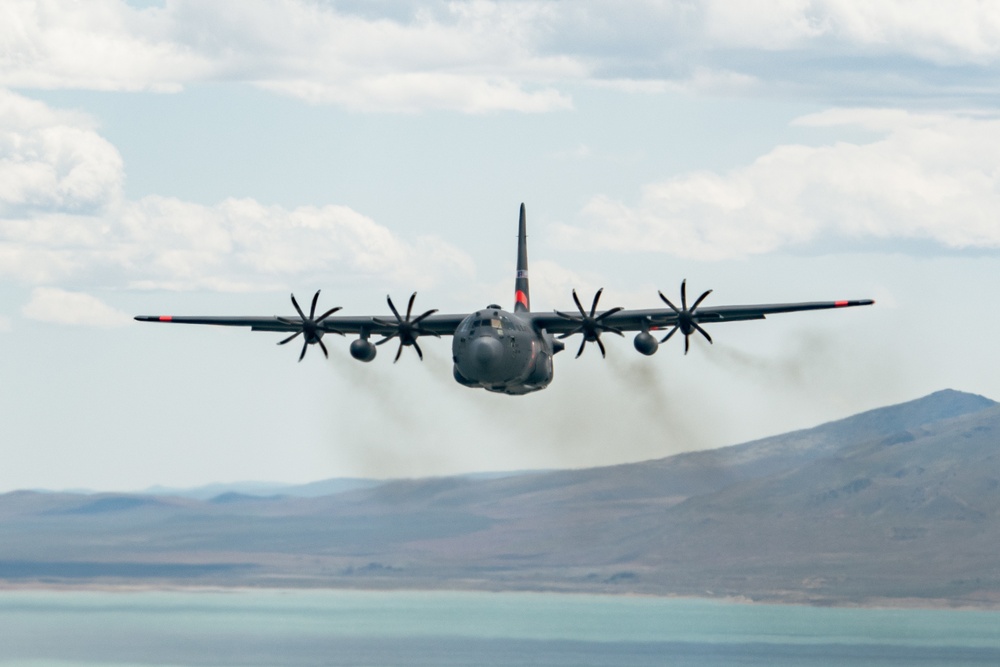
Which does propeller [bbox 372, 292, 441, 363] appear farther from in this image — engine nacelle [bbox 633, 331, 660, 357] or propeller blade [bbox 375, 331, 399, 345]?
engine nacelle [bbox 633, 331, 660, 357]

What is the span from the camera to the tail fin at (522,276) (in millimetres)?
96750

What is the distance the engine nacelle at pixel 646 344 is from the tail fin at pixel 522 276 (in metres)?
17.5

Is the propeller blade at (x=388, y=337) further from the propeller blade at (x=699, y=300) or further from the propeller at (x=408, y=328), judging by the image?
the propeller blade at (x=699, y=300)

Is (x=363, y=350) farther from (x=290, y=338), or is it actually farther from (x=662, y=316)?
(x=662, y=316)

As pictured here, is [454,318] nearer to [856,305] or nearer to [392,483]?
[856,305]

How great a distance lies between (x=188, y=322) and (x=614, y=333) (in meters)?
24.7

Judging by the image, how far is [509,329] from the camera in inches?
3115

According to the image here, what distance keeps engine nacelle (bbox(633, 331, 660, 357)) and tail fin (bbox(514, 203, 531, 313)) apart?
57.3ft

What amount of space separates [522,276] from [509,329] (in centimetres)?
1942

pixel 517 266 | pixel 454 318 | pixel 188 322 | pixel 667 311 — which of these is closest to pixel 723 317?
pixel 667 311

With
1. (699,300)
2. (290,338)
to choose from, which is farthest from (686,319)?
(290,338)

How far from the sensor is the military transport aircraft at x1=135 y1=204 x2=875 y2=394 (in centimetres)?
7812

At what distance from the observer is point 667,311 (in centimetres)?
8219

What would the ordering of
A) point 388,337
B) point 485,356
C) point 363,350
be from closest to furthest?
point 485,356, point 363,350, point 388,337
